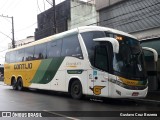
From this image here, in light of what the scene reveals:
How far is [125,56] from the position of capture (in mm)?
14586

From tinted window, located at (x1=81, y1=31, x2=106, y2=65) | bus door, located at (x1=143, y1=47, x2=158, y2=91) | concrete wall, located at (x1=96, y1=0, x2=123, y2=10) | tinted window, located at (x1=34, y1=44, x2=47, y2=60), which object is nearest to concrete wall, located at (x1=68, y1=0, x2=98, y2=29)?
concrete wall, located at (x1=96, y1=0, x2=123, y2=10)

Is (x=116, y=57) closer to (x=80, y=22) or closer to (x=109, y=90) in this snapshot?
(x=109, y=90)

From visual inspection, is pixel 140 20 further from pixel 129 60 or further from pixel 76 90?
pixel 76 90

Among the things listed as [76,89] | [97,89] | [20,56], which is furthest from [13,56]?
[97,89]

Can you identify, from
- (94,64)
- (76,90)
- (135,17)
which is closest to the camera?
(94,64)

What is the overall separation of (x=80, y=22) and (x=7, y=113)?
23702 mm

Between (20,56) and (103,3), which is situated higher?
(103,3)

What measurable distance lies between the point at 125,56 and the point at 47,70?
6.55 m

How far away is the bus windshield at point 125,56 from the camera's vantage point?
14.3 m

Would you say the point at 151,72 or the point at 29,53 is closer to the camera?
the point at 151,72

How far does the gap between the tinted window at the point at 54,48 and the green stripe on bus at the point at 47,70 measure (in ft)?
1.00

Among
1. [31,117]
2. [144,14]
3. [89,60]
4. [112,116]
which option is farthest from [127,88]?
[144,14]

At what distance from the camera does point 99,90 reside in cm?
1487

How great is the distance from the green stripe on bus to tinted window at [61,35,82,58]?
2.13 ft
